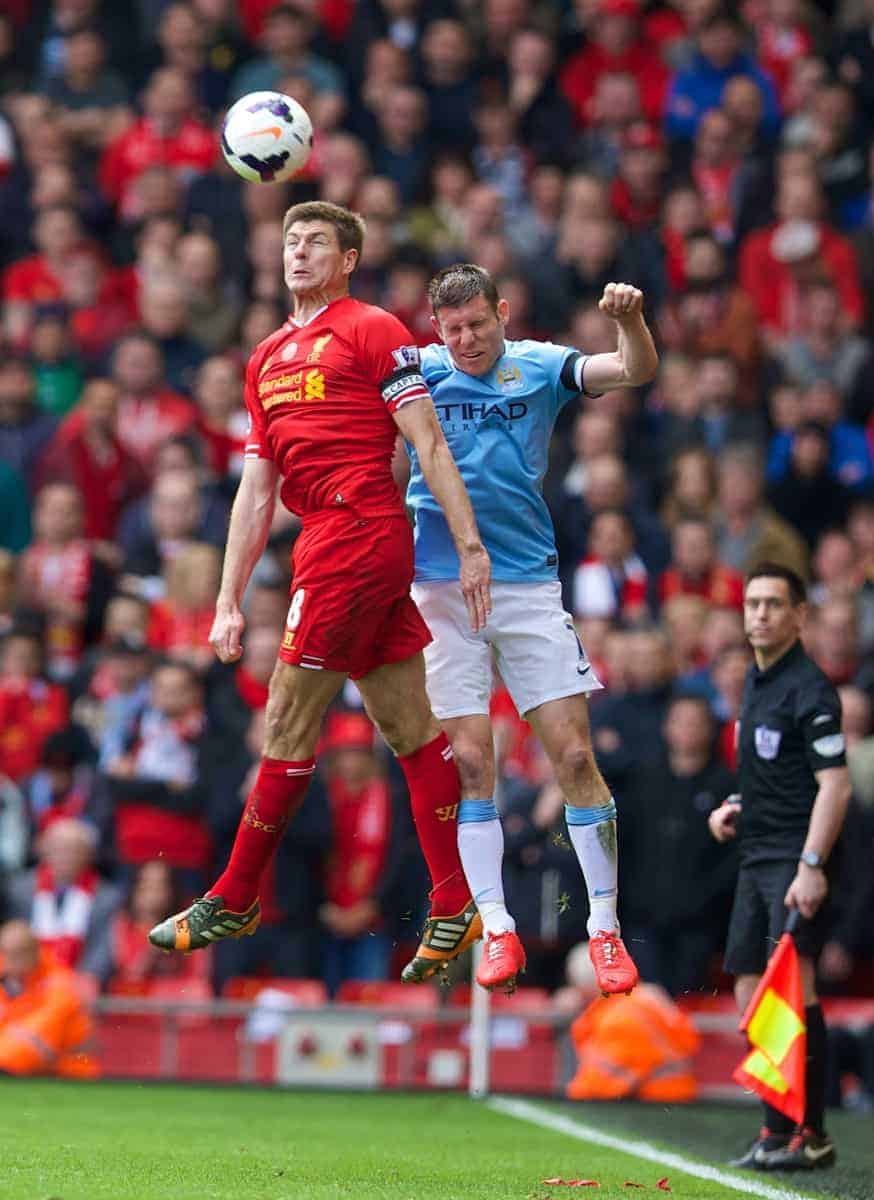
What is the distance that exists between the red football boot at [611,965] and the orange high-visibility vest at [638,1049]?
13.8 feet

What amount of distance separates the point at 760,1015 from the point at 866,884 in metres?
3.44

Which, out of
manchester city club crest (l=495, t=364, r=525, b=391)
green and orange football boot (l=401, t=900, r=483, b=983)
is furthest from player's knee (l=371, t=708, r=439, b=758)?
manchester city club crest (l=495, t=364, r=525, b=391)

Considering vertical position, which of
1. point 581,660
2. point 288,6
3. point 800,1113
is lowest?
point 800,1113

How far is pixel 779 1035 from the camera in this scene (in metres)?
10.1

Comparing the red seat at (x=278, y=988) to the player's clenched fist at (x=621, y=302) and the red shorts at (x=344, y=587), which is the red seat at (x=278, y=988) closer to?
the red shorts at (x=344, y=587)

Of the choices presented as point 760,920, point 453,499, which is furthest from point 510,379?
point 760,920

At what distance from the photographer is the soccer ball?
9.34 m

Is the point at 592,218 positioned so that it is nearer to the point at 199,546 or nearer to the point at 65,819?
the point at 199,546

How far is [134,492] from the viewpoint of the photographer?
54.4 ft

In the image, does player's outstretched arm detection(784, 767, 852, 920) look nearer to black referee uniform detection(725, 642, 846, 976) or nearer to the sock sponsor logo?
black referee uniform detection(725, 642, 846, 976)

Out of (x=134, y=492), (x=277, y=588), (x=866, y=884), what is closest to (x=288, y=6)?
(x=134, y=492)

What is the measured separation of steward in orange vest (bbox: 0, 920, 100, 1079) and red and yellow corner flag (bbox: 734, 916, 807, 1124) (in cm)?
521

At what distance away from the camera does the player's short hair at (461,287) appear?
9.21 metres

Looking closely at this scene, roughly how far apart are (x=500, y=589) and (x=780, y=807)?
192 centimetres
